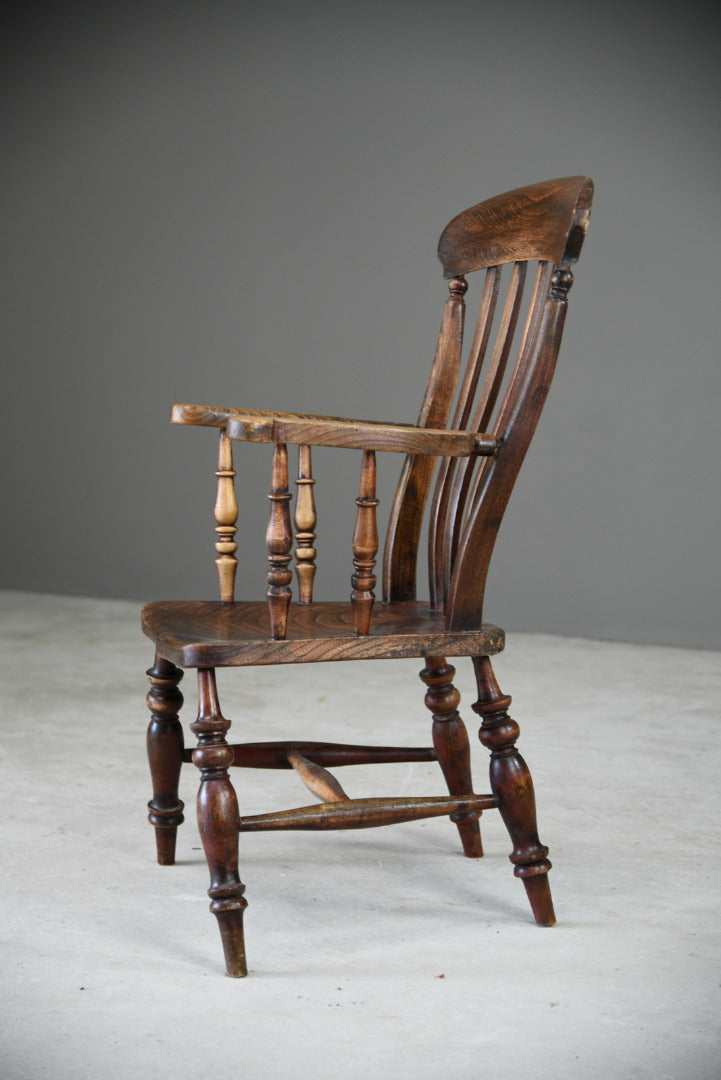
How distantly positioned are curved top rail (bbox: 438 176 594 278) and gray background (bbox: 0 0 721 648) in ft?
8.18

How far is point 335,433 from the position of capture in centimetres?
160

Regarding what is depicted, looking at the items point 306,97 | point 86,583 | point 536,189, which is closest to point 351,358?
point 306,97

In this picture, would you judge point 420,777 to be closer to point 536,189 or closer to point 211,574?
point 536,189

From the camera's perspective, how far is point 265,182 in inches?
192

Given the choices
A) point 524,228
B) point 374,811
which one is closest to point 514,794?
point 374,811

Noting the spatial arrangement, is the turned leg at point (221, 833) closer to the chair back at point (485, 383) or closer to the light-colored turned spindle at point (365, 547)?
the light-colored turned spindle at point (365, 547)

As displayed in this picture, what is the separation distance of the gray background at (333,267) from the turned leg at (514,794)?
2.78 meters

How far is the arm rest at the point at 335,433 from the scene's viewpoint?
1552 mm

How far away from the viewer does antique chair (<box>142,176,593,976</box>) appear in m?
1.57

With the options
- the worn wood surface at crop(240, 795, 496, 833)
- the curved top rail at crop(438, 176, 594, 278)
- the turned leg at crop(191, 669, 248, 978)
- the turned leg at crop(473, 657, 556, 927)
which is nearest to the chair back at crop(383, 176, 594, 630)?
the curved top rail at crop(438, 176, 594, 278)

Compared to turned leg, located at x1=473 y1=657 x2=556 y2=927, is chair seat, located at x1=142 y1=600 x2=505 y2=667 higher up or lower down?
higher up

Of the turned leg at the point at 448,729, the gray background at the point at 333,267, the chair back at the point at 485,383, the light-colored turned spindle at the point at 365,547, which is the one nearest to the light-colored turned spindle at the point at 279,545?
the light-colored turned spindle at the point at 365,547

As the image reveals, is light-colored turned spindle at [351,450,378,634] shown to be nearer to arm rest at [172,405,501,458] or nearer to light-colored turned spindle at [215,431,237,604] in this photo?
arm rest at [172,405,501,458]

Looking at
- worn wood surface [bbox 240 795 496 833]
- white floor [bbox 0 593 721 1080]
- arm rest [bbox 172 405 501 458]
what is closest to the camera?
white floor [bbox 0 593 721 1080]
